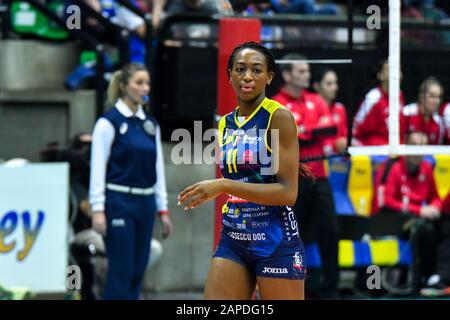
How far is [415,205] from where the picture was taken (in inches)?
484

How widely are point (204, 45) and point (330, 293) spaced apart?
3.04 m

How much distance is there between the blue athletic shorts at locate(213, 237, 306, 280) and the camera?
715 cm

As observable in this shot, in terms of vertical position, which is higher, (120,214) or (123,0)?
(123,0)

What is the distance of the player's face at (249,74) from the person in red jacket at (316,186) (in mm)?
3894

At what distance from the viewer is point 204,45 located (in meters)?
12.7

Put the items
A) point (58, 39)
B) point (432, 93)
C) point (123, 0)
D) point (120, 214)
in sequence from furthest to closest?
1. point (58, 39)
2. point (123, 0)
3. point (432, 93)
4. point (120, 214)

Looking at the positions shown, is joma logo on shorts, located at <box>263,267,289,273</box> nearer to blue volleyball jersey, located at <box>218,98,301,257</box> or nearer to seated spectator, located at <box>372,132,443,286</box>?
blue volleyball jersey, located at <box>218,98,301,257</box>

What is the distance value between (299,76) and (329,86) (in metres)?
0.86

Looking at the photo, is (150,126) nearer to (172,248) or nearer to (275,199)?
(172,248)

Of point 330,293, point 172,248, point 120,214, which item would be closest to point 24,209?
point 120,214

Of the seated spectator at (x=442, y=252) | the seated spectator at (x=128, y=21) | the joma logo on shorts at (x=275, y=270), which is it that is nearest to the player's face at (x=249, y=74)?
the joma logo on shorts at (x=275, y=270)

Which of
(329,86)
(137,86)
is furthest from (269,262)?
(329,86)

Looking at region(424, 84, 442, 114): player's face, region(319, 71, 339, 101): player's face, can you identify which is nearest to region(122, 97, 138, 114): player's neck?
region(319, 71, 339, 101): player's face

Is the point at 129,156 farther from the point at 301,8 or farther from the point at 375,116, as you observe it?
the point at 301,8
